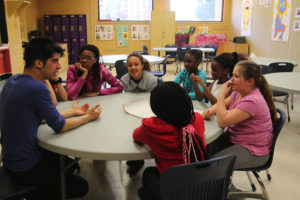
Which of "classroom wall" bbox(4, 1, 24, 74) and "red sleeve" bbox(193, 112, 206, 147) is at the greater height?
"classroom wall" bbox(4, 1, 24, 74)

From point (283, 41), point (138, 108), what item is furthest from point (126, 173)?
point (283, 41)

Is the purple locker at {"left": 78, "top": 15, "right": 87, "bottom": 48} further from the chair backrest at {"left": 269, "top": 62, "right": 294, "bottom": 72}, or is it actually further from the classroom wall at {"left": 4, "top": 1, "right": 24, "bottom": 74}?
the chair backrest at {"left": 269, "top": 62, "right": 294, "bottom": 72}

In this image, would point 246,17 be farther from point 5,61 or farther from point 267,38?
point 5,61

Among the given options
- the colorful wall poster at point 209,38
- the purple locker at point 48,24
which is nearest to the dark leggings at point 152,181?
the purple locker at point 48,24

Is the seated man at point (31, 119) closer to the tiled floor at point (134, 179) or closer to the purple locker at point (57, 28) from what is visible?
the tiled floor at point (134, 179)

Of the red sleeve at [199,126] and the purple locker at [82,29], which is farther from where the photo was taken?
the purple locker at [82,29]

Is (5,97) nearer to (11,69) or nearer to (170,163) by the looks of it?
(170,163)

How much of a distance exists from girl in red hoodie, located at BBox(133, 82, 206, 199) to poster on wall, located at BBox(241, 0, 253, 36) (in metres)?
8.79

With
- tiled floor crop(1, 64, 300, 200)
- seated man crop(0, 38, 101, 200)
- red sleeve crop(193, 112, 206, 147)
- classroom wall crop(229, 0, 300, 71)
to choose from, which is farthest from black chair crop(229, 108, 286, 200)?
classroom wall crop(229, 0, 300, 71)

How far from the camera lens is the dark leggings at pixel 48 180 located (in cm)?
138

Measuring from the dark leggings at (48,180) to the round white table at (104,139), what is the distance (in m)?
0.17

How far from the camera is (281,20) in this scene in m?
6.62

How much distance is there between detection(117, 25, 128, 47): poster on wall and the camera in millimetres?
10516

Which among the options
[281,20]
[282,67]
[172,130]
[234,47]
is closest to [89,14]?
[234,47]
